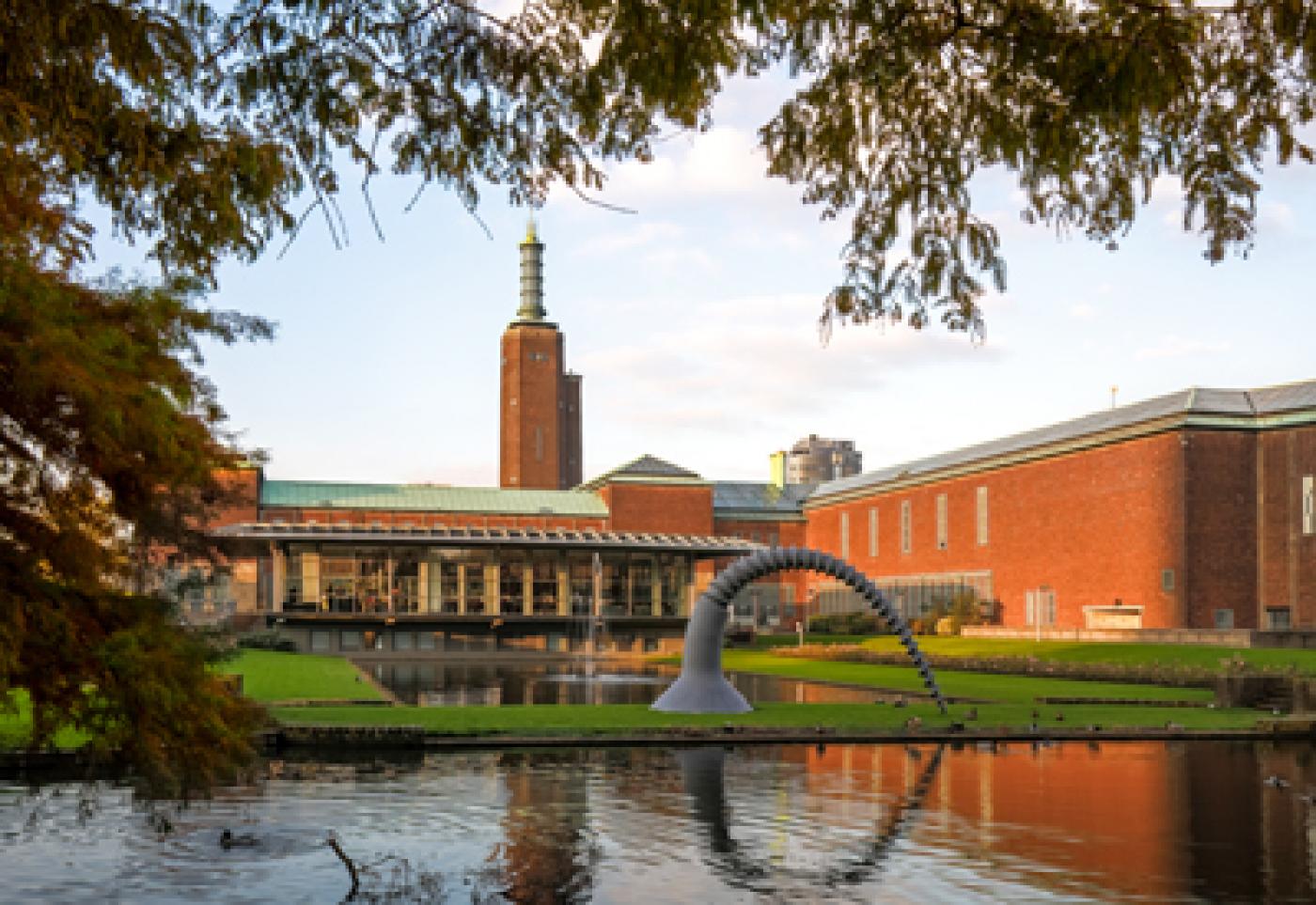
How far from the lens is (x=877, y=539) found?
294 feet

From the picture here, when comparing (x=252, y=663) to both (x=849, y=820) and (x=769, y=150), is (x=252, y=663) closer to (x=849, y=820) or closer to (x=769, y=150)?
(x=849, y=820)

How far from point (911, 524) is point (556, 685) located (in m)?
46.5

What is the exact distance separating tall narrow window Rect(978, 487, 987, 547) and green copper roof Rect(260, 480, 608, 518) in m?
28.4

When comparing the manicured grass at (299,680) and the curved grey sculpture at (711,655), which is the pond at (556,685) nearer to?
the manicured grass at (299,680)

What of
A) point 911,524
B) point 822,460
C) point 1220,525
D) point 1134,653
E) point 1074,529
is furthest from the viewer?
point 822,460

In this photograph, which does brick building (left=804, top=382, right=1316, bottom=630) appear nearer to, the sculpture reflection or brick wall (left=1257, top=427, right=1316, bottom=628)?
brick wall (left=1257, top=427, right=1316, bottom=628)

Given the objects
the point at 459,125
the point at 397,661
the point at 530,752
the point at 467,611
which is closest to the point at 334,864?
the point at 459,125

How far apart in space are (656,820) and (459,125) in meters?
8.20

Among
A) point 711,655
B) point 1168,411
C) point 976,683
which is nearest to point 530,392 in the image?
point 1168,411

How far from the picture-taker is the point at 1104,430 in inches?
2490

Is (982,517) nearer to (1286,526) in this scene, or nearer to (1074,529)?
(1074,529)

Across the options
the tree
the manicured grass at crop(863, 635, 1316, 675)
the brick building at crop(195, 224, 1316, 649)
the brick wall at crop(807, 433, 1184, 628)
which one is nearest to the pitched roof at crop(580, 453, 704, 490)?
the brick building at crop(195, 224, 1316, 649)

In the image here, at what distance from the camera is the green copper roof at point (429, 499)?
89.6m

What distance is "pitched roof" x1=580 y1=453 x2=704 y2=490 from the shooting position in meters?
94.9
